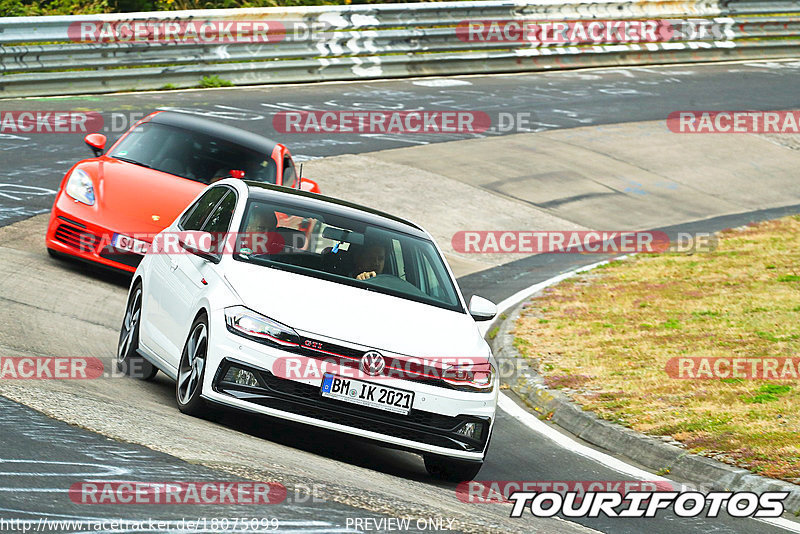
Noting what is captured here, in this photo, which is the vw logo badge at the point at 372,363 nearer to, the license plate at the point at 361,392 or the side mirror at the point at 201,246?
the license plate at the point at 361,392

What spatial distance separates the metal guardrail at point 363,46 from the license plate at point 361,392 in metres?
15.3

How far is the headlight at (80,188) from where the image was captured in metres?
11.9

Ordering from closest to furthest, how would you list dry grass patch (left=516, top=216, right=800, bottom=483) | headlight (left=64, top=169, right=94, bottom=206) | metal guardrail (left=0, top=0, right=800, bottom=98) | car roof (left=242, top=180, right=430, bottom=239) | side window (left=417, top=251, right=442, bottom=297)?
side window (left=417, top=251, right=442, bottom=297) < car roof (left=242, top=180, right=430, bottom=239) < dry grass patch (left=516, top=216, right=800, bottom=483) < headlight (left=64, top=169, right=94, bottom=206) < metal guardrail (left=0, top=0, right=800, bottom=98)

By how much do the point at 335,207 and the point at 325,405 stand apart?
208cm

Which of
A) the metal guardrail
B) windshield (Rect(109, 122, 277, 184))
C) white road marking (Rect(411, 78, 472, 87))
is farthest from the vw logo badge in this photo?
white road marking (Rect(411, 78, 472, 87))

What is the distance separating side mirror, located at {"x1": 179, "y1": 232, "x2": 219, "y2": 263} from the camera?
7.90 m

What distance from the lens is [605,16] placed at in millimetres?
28750

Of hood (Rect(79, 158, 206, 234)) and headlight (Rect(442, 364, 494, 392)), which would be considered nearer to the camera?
headlight (Rect(442, 364, 494, 392))

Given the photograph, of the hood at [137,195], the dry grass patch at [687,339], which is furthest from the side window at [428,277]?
the hood at [137,195]

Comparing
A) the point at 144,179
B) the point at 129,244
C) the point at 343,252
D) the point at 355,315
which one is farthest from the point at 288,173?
the point at 355,315

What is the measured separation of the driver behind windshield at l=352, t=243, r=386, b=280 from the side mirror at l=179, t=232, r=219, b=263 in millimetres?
930

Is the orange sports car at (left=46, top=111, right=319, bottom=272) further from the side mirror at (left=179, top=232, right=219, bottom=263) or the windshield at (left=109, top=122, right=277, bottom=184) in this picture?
the side mirror at (left=179, top=232, right=219, bottom=263)

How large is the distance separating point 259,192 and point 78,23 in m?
13.8

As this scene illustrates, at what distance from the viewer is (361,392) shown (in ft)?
22.5
